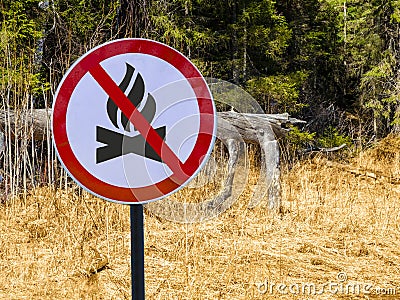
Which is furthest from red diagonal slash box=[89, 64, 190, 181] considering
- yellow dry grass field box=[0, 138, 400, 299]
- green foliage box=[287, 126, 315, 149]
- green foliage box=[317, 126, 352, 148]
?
green foliage box=[317, 126, 352, 148]

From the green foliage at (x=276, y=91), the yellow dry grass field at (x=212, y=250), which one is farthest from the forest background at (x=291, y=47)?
the yellow dry grass field at (x=212, y=250)

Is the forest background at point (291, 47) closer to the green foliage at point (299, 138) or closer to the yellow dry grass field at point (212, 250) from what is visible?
the green foliage at point (299, 138)

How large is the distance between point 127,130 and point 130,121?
3cm

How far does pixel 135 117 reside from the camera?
1.83 m

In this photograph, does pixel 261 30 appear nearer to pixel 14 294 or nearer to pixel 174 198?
pixel 174 198

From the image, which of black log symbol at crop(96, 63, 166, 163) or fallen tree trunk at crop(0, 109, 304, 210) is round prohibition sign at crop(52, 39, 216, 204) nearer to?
black log symbol at crop(96, 63, 166, 163)

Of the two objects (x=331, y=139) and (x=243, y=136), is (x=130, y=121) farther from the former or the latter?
(x=331, y=139)

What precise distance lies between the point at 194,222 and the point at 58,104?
3582mm

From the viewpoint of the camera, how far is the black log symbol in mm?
1808

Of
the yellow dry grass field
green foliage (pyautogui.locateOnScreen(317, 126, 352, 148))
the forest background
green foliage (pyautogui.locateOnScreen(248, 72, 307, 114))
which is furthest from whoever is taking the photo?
green foliage (pyautogui.locateOnScreen(317, 126, 352, 148))

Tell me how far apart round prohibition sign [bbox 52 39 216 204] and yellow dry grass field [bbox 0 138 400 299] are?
1.83 m

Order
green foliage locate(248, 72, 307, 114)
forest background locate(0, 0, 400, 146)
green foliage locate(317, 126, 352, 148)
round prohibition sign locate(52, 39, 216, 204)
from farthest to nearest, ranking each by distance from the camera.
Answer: green foliage locate(317, 126, 352, 148), green foliage locate(248, 72, 307, 114), forest background locate(0, 0, 400, 146), round prohibition sign locate(52, 39, 216, 204)

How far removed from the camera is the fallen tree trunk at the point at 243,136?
5832 millimetres

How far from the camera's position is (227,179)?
630 cm
